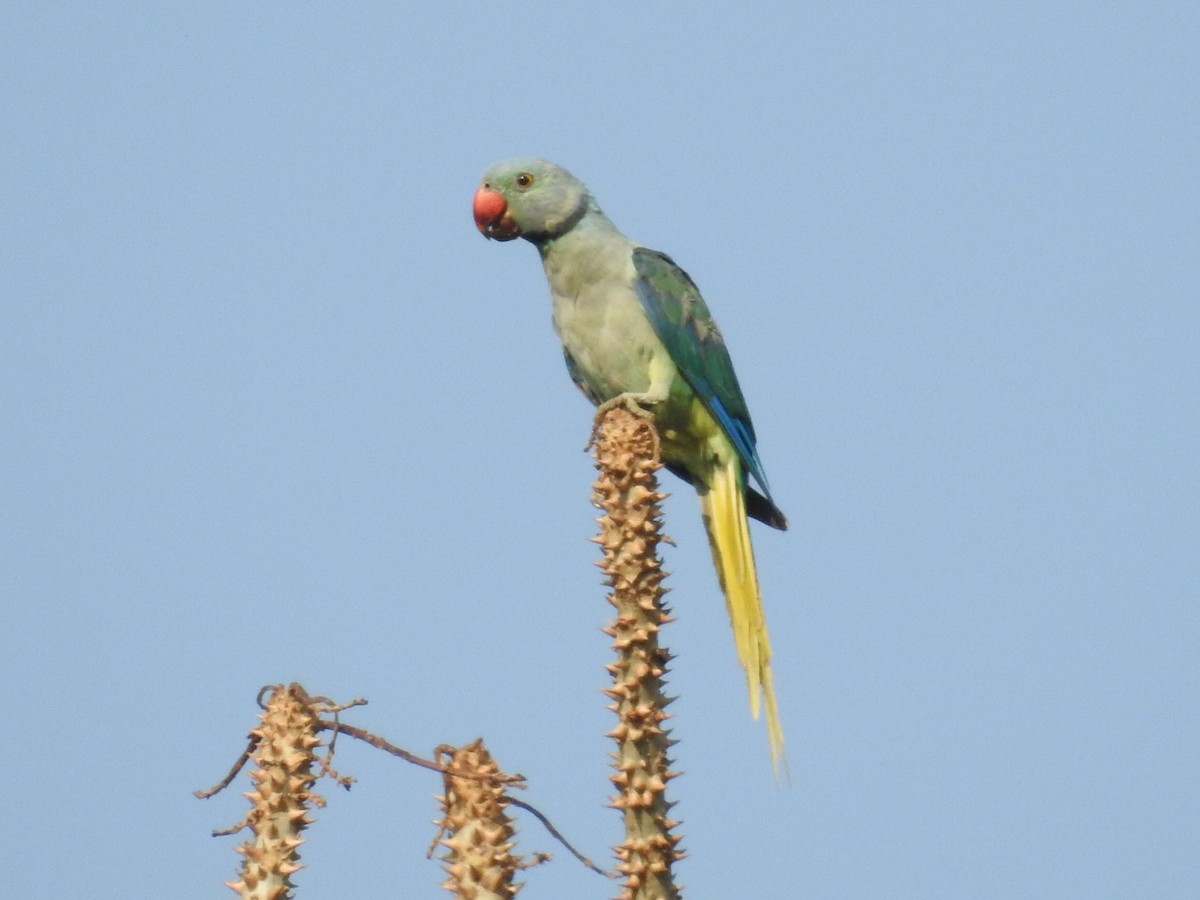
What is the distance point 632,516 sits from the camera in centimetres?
442

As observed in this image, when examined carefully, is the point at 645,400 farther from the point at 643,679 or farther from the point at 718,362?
the point at 643,679

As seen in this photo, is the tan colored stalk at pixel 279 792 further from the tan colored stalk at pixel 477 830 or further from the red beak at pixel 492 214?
the red beak at pixel 492 214

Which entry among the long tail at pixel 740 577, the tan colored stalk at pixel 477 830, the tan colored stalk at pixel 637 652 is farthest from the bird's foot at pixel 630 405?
the tan colored stalk at pixel 477 830

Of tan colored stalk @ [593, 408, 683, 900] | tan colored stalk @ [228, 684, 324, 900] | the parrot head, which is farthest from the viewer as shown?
the parrot head

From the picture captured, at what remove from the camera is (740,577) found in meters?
7.00

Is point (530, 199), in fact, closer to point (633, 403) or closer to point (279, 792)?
point (633, 403)

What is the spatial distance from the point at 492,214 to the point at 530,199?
0.66 ft

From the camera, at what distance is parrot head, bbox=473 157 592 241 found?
296 inches

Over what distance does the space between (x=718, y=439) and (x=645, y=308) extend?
2.44ft

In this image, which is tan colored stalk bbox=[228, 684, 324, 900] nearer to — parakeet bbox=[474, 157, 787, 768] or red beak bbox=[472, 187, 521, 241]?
parakeet bbox=[474, 157, 787, 768]

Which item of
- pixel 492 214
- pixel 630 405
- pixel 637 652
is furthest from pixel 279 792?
pixel 492 214

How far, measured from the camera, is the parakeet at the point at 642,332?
24.1 feet

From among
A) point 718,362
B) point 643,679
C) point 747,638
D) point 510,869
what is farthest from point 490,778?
point 718,362

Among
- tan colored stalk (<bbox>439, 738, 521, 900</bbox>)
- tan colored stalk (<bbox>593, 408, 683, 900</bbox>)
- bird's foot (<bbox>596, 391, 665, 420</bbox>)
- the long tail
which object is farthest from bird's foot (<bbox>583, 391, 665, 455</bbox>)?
tan colored stalk (<bbox>439, 738, 521, 900</bbox>)
